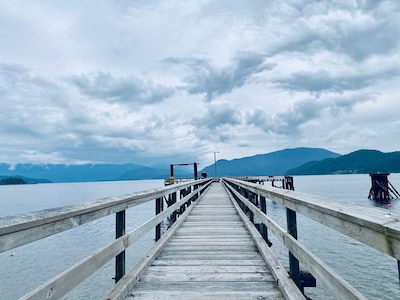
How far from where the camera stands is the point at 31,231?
5.64ft

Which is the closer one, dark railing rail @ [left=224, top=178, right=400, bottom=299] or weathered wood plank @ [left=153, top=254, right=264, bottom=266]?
dark railing rail @ [left=224, top=178, right=400, bottom=299]

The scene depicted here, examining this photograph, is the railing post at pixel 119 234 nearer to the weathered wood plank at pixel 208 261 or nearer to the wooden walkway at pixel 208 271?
the wooden walkway at pixel 208 271

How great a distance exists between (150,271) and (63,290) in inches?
85.8

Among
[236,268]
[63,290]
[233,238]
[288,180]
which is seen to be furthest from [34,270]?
[288,180]

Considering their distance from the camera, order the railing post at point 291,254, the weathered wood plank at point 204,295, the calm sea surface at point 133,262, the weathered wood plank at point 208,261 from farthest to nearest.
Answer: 1. the calm sea surface at point 133,262
2. the weathered wood plank at point 208,261
3. the weathered wood plank at point 204,295
4. the railing post at point 291,254

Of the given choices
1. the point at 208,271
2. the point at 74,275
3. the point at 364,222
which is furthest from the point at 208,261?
the point at 364,222

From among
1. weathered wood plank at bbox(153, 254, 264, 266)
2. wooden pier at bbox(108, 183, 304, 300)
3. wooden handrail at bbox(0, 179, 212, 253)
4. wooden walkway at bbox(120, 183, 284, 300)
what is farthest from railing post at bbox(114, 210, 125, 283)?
weathered wood plank at bbox(153, 254, 264, 266)

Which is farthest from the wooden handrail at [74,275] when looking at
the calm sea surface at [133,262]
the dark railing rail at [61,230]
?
the calm sea surface at [133,262]

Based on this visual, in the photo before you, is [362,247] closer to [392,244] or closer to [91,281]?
[91,281]

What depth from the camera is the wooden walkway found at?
10.4 feet

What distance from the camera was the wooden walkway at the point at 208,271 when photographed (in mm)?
3184

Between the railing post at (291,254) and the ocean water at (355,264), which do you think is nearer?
the railing post at (291,254)

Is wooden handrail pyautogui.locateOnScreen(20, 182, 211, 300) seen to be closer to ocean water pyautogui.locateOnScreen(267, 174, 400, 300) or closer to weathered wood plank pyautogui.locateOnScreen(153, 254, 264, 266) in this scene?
weathered wood plank pyautogui.locateOnScreen(153, 254, 264, 266)

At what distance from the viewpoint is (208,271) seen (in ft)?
12.8
